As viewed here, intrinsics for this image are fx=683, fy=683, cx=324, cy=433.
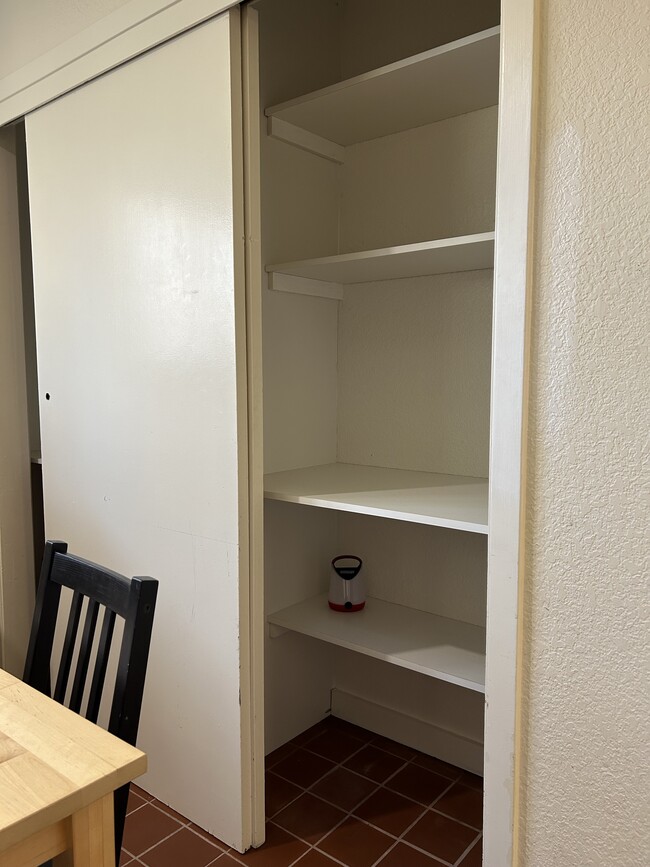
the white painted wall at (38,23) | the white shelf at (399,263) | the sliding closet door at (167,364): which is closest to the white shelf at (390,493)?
the sliding closet door at (167,364)

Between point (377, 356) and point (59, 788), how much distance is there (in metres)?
1.64

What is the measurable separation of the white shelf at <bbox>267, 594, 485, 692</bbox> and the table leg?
964mm

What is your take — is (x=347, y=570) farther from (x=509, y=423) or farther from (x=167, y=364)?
(x=509, y=423)

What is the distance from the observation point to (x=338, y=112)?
2.00 metres

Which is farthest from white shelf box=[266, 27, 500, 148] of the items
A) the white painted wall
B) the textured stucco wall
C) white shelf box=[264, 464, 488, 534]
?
white shelf box=[264, 464, 488, 534]

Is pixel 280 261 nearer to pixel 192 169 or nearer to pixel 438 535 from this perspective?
pixel 192 169

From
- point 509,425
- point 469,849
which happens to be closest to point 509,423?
point 509,425

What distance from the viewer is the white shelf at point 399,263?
1.61 m

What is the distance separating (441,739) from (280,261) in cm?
163

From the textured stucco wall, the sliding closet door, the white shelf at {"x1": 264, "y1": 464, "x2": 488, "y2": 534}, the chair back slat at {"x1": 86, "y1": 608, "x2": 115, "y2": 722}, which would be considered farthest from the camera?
the sliding closet door

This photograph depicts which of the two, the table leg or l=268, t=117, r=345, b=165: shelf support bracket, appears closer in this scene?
the table leg

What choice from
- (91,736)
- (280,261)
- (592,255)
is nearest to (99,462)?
(280,261)

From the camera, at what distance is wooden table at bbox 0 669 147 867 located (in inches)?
33.9

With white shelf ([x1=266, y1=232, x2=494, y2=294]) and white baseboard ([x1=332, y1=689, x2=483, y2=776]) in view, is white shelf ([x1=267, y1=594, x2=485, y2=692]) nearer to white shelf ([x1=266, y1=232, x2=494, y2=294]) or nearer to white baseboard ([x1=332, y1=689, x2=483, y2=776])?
white baseboard ([x1=332, y1=689, x2=483, y2=776])
